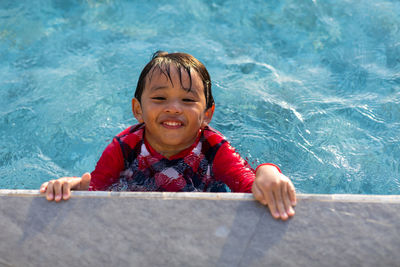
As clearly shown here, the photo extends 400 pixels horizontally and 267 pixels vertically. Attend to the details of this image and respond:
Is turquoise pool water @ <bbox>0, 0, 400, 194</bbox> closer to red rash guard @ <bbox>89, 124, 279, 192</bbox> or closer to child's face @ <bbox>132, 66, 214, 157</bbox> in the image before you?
red rash guard @ <bbox>89, 124, 279, 192</bbox>

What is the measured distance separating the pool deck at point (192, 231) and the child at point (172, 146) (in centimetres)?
33

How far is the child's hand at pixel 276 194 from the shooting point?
1717 mm

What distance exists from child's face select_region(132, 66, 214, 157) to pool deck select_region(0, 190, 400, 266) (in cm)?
57

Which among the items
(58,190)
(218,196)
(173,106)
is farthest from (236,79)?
(58,190)

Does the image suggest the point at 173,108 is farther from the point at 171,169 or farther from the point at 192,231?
the point at 192,231

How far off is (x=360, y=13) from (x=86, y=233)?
4.35 meters

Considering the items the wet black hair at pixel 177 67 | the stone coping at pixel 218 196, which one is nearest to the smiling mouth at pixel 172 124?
the wet black hair at pixel 177 67

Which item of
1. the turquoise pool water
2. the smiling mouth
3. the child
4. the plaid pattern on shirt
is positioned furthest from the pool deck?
the turquoise pool water

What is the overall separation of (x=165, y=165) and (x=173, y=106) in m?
0.46

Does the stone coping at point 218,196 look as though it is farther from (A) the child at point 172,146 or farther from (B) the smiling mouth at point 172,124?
(B) the smiling mouth at point 172,124

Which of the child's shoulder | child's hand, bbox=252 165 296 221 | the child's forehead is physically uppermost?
the child's forehead

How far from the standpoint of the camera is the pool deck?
159cm

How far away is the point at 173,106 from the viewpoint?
2227mm

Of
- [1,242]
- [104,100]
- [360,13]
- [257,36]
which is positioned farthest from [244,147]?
[360,13]
